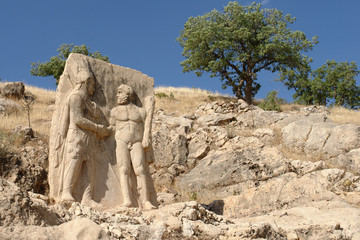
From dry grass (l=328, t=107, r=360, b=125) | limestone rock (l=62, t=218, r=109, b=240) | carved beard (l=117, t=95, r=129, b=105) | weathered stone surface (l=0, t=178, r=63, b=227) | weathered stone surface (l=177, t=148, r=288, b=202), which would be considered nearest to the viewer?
limestone rock (l=62, t=218, r=109, b=240)

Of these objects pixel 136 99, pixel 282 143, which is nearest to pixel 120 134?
pixel 136 99

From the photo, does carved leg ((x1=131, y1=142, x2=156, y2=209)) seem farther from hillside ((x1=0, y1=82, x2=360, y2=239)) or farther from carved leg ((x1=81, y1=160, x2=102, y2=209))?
hillside ((x1=0, y1=82, x2=360, y2=239))

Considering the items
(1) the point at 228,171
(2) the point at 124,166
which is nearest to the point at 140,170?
(2) the point at 124,166

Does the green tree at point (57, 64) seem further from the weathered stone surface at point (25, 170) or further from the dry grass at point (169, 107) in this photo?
the weathered stone surface at point (25, 170)

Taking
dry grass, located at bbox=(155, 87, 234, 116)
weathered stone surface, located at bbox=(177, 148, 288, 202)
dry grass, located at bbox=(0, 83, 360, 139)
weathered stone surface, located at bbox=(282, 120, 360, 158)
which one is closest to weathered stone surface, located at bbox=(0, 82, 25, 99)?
dry grass, located at bbox=(0, 83, 360, 139)

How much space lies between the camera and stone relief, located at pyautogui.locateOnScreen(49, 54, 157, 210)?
819 cm

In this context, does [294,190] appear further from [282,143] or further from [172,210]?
[282,143]

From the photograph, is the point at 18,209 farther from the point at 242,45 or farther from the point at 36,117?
the point at 242,45

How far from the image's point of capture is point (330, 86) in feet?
94.0

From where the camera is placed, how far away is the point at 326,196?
902cm

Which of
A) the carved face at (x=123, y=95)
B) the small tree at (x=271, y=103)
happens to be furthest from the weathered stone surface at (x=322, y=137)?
the carved face at (x=123, y=95)

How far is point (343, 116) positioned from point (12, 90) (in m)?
15.0

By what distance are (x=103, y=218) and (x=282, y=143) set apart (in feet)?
34.3

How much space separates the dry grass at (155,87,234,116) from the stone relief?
11031 mm
